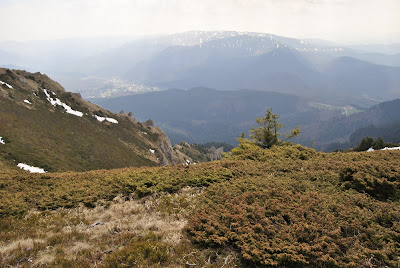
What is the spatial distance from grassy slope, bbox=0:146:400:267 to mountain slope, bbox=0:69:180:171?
119 feet

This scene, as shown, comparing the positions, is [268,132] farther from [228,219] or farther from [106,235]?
[106,235]

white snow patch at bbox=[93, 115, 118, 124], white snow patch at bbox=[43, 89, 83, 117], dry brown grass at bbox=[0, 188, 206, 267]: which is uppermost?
dry brown grass at bbox=[0, 188, 206, 267]

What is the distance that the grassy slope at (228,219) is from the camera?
657 cm

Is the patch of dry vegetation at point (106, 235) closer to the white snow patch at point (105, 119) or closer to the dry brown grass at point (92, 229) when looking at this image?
the dry brown grass at point (92, 229)

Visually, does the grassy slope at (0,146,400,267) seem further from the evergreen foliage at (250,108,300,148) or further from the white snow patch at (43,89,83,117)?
the white snow patch at (43,89,83,117)

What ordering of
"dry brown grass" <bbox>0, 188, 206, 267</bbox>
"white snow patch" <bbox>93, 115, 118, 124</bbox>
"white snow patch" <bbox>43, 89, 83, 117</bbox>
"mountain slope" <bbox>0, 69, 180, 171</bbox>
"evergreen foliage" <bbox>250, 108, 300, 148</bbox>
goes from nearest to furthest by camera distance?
1. "dry brown grass" <bbox>0, 188, 206, 267</bbox>
2. "evergreen foliage" <bbox>250, 108, 300, 148</bbox>
3. "mountain slope" <bbox>0, 69, 180, 171</bbox>
4. "white snow patch" <bbox>43, 89, 83, 117</bbox>
5. "white snow patch" <bbox>93, 115, 118, 124</bbox>

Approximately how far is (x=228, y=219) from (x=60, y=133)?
67.6 m

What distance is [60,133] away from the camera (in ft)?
205

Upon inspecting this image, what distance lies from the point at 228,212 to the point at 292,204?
2725mm

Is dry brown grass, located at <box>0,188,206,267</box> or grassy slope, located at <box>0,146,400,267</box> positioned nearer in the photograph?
grassy slope, located at <box>0,146,400,267</box>

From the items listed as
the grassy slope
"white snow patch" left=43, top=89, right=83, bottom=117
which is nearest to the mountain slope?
"white snow patch" left=43, top=89, right=83, bottom=117

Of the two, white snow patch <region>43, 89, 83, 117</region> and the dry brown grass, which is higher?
the dry brown grass

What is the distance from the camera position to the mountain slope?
4738cm

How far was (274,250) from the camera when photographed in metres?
6.53
